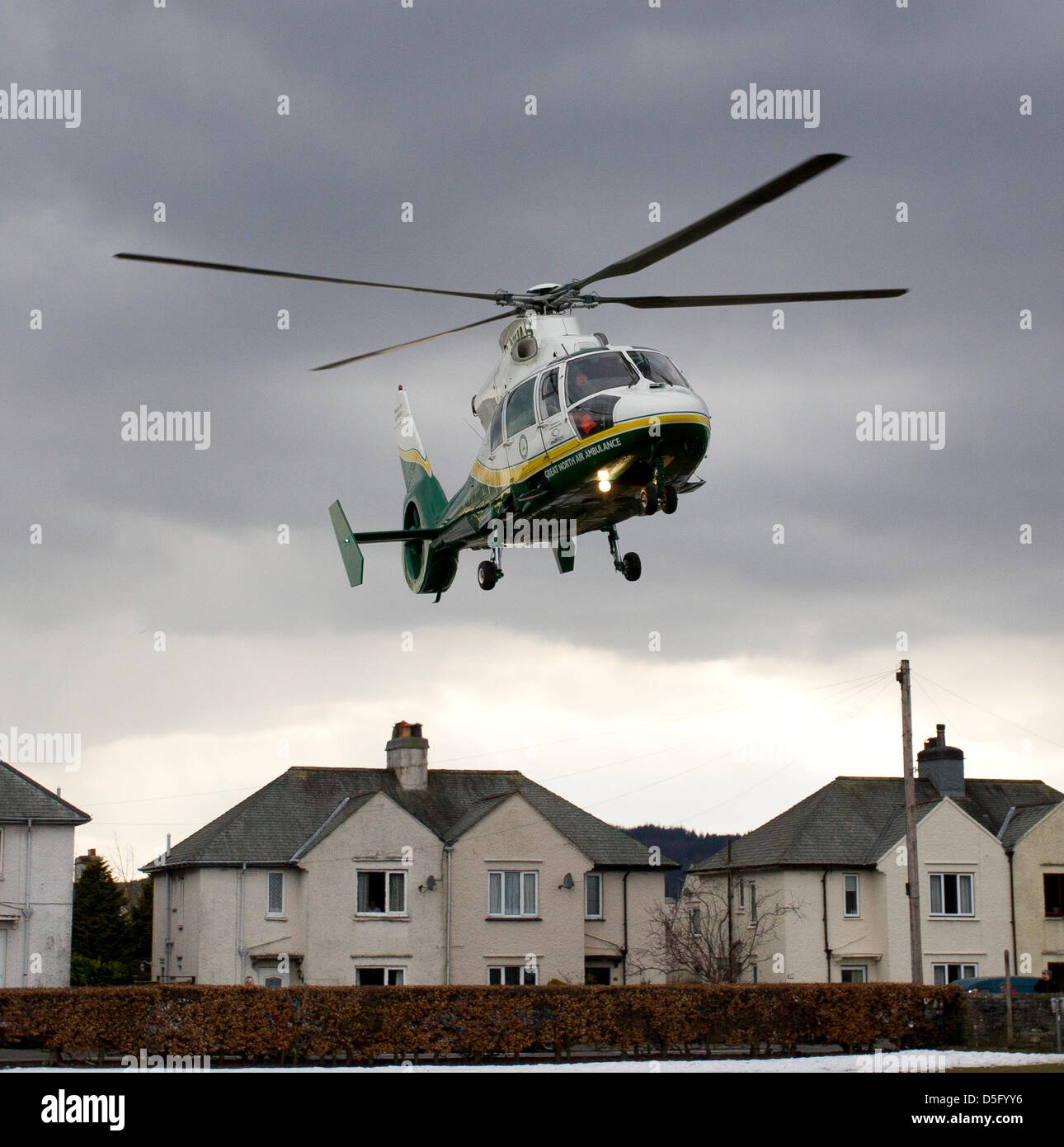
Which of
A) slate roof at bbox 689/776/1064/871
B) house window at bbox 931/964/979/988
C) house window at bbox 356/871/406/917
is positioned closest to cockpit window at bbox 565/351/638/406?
house window at bbox 356/871/406/917

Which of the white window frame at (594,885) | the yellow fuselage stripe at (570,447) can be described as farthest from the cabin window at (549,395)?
the white window frame at (594,885)

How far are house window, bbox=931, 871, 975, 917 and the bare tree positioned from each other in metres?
4.63

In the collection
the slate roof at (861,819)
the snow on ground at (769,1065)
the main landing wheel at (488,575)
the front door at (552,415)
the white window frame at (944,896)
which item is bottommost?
the snow on ground at (769,1065)

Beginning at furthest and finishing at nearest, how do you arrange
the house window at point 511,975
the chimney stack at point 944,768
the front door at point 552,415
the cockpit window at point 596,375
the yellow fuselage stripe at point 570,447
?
the chimney stack at point 944,768 → the house window at point 511,975 → the front door at point 552,415 → the cockpit window at point 596,375 → the yellow fuselage stripe at point 570,447

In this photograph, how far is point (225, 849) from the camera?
51875 millimetres

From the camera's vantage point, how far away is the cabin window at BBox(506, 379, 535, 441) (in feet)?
83.9

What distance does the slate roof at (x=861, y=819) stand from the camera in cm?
5825

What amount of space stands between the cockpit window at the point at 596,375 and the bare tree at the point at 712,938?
32.4 m

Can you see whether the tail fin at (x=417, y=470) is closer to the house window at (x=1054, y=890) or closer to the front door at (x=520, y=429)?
the front door at (x=520, y=429)

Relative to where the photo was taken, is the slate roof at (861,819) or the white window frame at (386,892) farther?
the slate roof at (861,819)

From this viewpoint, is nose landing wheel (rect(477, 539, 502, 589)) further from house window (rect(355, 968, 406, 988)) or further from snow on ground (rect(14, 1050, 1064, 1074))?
house window (rect(355, 968, 406, 988))

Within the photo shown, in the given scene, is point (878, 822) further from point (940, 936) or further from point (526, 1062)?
point (526, 1062)

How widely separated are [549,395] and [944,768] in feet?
135
